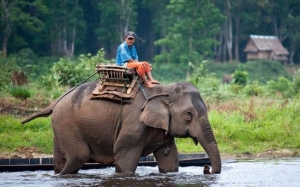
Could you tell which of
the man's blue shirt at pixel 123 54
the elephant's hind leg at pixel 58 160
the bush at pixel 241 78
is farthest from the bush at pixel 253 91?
the elephant's hind leg at pixel 58 160

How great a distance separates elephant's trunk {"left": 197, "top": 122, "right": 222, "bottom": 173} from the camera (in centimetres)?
1402

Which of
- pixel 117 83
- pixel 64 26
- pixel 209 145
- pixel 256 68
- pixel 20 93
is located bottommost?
pixel 209 145

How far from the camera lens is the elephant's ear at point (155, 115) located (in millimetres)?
14109

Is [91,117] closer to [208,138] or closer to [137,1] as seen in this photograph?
[208,138]

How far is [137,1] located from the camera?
2130 inches

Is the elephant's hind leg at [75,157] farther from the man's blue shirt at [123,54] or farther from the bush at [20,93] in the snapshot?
the bush at [20,93]

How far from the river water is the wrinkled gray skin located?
202 millimetres

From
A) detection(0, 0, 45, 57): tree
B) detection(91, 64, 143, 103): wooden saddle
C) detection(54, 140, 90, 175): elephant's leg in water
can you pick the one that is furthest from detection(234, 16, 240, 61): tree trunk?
detection(54, 140, 90, 175): elephant's leg in water

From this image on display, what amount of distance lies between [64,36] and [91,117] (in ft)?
116

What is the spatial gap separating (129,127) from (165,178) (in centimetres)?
99

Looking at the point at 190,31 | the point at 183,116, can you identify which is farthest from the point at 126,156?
the point at 190,31

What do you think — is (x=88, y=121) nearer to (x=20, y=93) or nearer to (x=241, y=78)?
(x=20, y=93)

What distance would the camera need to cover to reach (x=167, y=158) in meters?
14.6

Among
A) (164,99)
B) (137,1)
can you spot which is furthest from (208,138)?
(137,1)
